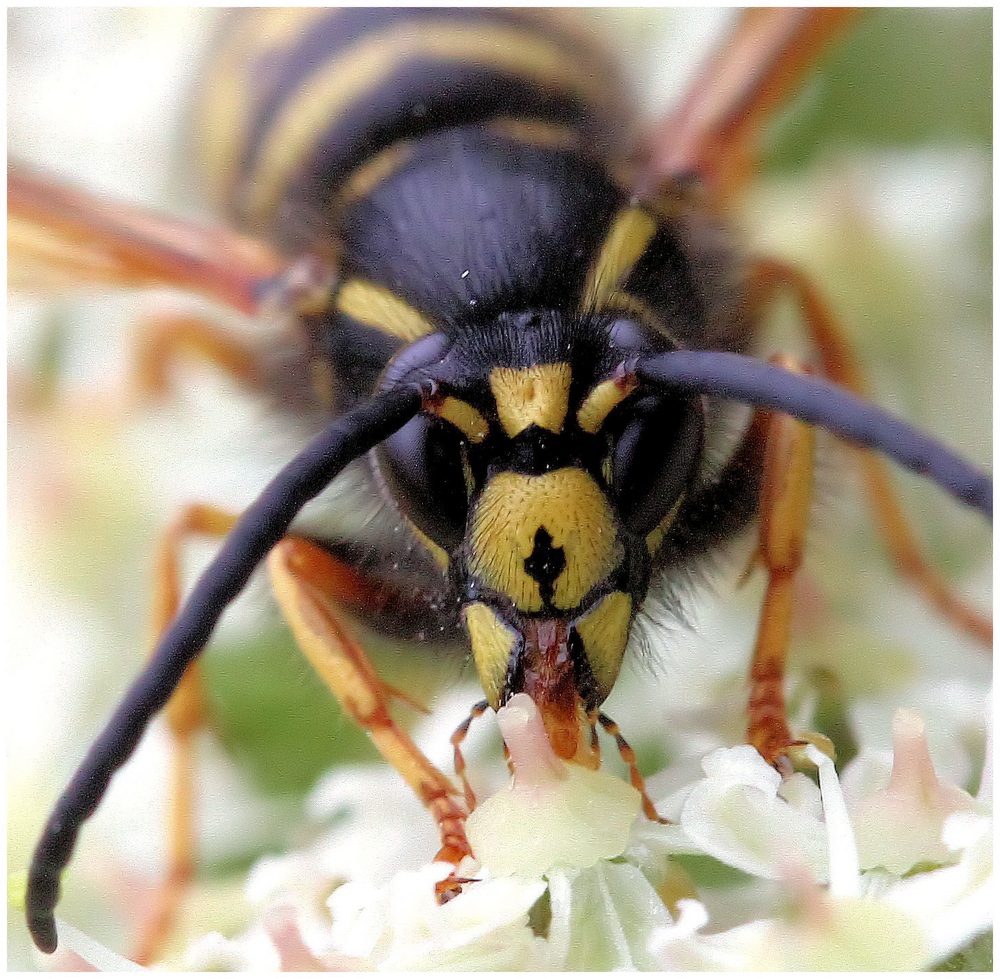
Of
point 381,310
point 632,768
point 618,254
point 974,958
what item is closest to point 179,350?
point 381,310

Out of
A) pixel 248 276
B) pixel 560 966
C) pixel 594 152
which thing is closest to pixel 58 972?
pixel 560 966

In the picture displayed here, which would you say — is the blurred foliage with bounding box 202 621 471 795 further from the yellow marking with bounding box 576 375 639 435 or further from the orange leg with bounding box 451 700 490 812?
the yellow marking with bounding box 576 375 639 435

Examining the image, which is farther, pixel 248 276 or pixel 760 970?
pixel 248 276

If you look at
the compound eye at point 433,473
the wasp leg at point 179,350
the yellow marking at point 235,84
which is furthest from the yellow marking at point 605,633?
the yellow marking at point 235,84

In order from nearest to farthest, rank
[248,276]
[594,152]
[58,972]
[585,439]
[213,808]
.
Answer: [585,439], [58,972], [594,152], [248,276], [213,808]

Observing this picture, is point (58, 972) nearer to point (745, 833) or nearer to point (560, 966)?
point (560, 966)

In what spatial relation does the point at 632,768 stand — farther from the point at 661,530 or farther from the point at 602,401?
the point at 602,401

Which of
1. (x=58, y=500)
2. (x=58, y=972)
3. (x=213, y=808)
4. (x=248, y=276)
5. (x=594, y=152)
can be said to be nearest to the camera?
(x=58, y=972)

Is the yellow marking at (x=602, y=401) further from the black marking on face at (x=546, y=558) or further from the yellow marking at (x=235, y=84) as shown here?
the yellow marking at (x=235, y=84)
